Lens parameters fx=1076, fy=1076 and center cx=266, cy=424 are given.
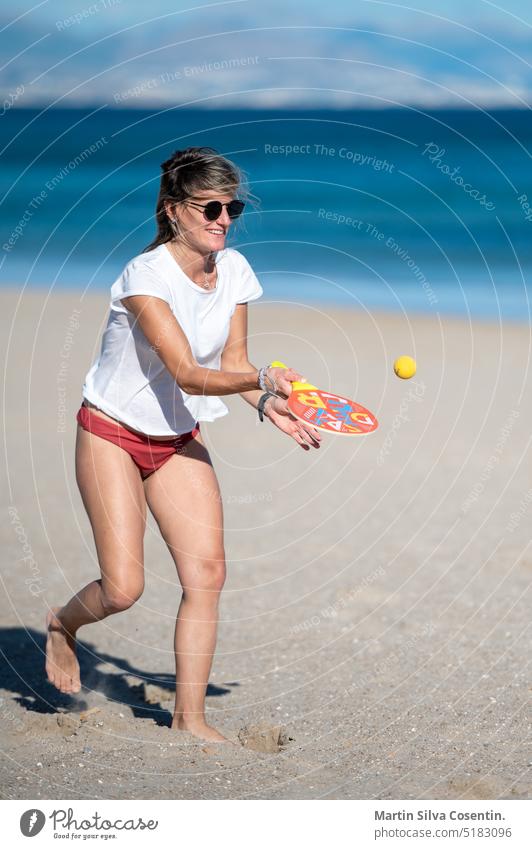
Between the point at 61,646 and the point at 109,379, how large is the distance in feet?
4.73

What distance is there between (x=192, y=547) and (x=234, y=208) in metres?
1.51

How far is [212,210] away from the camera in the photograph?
4.63 meters

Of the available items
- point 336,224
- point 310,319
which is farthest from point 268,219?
point 310,319

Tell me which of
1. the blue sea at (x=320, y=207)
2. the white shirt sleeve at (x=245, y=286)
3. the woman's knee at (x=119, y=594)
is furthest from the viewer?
the blue sea at (x=320, y=207)

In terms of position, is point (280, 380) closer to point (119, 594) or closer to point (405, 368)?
point (405, 368)

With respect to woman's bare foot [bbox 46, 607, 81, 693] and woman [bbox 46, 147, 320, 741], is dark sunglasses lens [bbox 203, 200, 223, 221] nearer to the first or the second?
woman [bbox 46, 147, 320, 741]

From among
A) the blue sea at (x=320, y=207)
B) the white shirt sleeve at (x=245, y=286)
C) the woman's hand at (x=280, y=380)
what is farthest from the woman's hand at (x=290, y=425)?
the blue sea at (x=320, y=207)

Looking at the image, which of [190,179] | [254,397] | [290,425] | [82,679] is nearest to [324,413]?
[290,425]

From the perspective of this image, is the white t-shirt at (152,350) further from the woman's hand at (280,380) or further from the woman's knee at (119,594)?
the woman's knee at (119,594)

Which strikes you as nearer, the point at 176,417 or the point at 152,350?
the point at 152,350

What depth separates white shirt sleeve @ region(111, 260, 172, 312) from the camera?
445 centimetres

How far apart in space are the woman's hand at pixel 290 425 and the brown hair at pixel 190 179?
2.84ft

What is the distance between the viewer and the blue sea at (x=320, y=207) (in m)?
16.6
